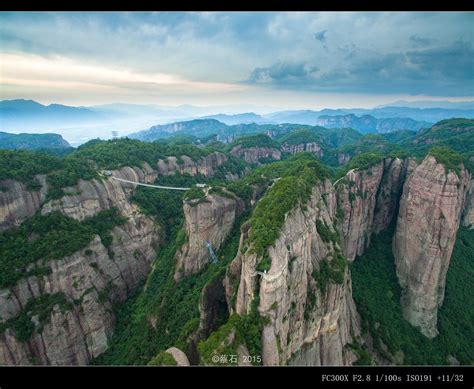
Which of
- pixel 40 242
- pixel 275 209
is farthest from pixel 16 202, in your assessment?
pixel 275 209

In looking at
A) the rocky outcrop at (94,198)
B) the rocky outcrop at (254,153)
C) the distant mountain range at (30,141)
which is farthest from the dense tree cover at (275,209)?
the distant mountain range at (30,141)

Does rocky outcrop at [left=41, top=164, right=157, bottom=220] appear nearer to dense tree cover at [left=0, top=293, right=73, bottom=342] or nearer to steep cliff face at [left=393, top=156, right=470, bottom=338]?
dense tree cover at [left=0, top=293, right=73, bottom=342]

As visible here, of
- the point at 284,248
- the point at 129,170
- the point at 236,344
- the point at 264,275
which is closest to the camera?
the point at 236,344

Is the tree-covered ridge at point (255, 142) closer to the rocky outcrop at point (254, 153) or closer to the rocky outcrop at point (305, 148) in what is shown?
the rocky outcrop at point (254, 153)

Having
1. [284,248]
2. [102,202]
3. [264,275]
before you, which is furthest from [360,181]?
[102,202]

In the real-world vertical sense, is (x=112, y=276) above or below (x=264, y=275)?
below

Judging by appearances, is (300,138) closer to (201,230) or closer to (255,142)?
(255,142)
